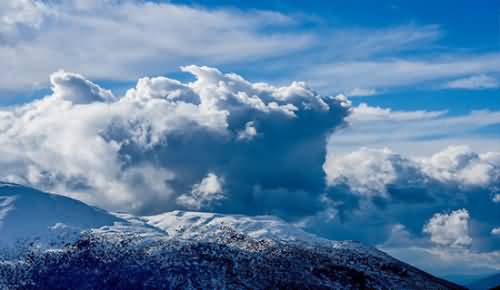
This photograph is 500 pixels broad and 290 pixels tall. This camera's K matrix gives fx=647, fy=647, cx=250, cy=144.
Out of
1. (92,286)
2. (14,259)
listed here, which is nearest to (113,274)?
(92,286)

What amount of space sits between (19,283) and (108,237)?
3014 cm

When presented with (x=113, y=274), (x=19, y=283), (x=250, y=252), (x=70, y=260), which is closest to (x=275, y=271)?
(x=250, y=252)

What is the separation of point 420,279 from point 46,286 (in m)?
97.8

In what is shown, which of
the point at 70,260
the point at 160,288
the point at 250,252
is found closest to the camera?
the point at 160,288

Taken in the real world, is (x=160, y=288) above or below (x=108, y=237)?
below

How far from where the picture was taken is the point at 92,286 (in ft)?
461

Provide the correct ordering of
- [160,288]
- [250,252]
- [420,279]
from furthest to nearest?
[420,279] < [250,252] < [160,288]

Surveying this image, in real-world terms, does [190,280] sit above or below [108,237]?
below

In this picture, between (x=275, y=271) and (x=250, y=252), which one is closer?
(x=275, y=271)

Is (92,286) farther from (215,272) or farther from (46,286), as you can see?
(215,272)

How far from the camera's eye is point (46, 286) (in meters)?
142

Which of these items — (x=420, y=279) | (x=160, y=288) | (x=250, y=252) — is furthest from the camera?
(x=420, y=279)

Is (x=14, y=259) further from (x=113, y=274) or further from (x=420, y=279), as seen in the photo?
(x=420, y=279)

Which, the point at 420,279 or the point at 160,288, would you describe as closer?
the point at 160,288
